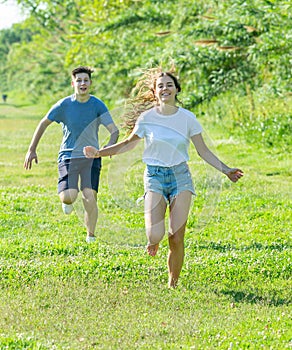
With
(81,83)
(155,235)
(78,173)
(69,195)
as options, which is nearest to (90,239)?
(69,195)

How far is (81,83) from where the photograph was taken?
9.34m

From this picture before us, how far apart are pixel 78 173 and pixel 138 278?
2.03 meters

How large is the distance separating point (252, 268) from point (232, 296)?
92 centimetres

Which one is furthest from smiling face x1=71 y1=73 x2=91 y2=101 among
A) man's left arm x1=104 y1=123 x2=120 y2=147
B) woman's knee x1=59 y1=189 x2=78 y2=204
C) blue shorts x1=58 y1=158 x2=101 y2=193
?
woman's knee x1=59 y1=189 x2=78 y2=204

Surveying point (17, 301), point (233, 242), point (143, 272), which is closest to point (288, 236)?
point (233, 242)

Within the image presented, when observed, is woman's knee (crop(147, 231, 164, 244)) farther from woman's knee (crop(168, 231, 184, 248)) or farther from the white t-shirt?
the white t-shirt

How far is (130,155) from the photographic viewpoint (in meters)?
8.84

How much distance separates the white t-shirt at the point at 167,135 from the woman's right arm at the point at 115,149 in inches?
5.8

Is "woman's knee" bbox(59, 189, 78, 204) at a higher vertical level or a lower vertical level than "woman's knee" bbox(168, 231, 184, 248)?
lower

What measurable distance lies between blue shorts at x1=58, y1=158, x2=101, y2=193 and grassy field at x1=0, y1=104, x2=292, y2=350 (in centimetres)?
26

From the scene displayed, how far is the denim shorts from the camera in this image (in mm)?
7262

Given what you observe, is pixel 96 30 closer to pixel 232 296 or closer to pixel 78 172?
pixel 78 172

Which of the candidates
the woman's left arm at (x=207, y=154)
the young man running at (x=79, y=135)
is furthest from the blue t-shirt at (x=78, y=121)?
the woman's left arm at (x=207, y=154)

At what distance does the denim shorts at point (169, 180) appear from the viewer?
7.26 metres
